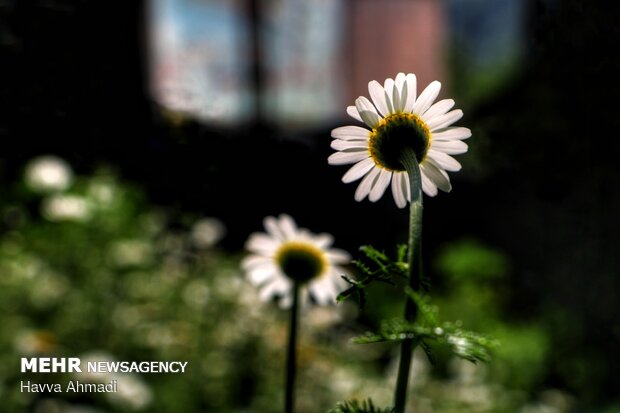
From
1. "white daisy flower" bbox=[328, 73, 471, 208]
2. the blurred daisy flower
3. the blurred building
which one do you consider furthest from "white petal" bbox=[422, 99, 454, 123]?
the blurred building

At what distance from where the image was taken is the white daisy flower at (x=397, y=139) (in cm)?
24

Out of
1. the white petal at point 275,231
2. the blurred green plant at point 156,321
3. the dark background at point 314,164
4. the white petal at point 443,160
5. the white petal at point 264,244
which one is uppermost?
the dark background at point 314,164

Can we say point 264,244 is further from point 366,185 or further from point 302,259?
point 366,185

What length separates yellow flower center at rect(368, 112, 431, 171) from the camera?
0.25m

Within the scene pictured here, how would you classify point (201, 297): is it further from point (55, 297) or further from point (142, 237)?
point (55, 297)

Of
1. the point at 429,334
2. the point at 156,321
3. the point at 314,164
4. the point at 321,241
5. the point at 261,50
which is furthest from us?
the point at 261,50

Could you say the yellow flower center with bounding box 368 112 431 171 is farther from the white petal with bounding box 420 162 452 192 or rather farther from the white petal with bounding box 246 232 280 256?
the white petal with bounding box 246 232 280 256

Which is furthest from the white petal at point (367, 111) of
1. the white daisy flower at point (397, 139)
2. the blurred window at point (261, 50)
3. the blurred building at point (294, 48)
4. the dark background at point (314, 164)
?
the blurred window at point (261, 50)

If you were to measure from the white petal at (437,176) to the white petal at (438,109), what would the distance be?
0.05ft

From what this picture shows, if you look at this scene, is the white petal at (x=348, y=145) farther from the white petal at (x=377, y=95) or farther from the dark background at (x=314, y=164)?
the dark background at (x=314, y=164)

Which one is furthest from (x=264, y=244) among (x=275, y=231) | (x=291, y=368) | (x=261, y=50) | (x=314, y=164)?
(x=261, y=50)

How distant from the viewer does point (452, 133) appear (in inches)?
9.5

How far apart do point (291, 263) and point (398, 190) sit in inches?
5.6


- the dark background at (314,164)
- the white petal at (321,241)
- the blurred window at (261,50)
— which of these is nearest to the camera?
the white petal at (321,241)
